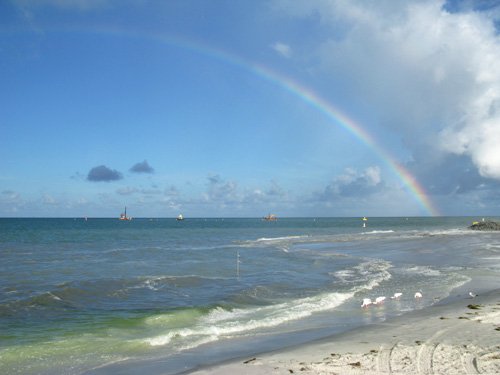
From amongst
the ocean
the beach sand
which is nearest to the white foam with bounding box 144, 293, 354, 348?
the ocean

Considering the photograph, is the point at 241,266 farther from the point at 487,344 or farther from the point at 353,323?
the point at 487,344

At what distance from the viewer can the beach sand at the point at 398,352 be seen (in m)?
7.75

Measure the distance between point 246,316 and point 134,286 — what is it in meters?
8.31

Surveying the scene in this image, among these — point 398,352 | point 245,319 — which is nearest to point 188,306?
point 245,319

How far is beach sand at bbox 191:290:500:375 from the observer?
25.4 ft

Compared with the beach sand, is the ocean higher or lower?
lower

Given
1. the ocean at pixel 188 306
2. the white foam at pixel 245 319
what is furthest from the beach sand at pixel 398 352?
the white foam at pixel 245 319

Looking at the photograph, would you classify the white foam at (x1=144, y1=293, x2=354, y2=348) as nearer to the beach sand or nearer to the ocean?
the ocean

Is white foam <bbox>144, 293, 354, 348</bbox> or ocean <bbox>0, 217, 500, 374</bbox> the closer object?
ocean <bbox>0, 217, 500, 374</bbox>

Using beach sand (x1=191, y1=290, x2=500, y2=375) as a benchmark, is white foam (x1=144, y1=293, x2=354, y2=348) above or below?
below

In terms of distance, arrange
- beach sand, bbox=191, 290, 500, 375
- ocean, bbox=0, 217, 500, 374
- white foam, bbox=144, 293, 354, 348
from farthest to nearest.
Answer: white foam, bbox=144, 293, 354, 348 < ocean, bbox=0, 217, 500, 374 < beach sand, bbox=191, 290, 500, 375

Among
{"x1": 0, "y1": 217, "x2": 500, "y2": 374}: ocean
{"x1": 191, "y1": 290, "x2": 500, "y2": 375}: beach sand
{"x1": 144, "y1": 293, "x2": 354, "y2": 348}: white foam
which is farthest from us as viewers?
{"x1": 144, "y1": 293, "x2": 354, "y2": 348}: white foam

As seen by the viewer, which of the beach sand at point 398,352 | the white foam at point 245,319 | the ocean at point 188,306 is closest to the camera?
the beach sand at point 398,352

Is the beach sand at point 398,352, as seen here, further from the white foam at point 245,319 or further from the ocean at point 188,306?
the white foam at point 245,319
